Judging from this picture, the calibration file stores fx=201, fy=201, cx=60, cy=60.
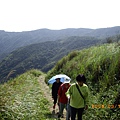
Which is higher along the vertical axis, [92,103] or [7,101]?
[7,101]

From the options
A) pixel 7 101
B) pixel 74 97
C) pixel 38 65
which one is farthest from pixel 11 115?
pixel 38 65

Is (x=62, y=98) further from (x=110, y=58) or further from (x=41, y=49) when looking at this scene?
(x=41, y=49)

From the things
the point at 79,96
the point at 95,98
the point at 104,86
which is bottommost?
the point at 95,98

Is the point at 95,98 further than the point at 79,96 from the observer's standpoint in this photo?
Yes

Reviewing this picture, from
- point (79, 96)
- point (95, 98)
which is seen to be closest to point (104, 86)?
point (95, 98)

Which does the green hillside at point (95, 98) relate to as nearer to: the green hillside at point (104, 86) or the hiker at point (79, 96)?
the green hillside at point (104, 86)

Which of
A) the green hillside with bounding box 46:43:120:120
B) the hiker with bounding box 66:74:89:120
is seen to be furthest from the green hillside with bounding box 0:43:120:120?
the hiker with bounding box 66:74:89:120

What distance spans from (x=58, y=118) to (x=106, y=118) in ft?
7.61

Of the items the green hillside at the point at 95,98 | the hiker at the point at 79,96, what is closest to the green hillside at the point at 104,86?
the green hillside at the point at 95,98

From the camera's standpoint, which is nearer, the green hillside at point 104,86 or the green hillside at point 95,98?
the green hillside at point 95,98

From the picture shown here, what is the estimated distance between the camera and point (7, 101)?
6438 mm

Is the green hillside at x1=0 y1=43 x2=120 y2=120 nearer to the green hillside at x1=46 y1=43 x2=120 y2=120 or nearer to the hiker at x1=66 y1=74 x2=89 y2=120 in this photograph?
the green hillside at x1=46 y1=43 x2=120 y2=120

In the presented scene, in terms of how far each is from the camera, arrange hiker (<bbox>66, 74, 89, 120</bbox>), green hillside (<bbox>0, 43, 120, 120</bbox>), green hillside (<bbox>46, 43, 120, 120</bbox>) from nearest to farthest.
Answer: hiker (<bbox>66, 74, 89, 120</bbox>) → green hillside (<bbox>0, 43, 120, 120</bbox>) → green hillside (<bbox>46, 43, 120, 120</bbox>)

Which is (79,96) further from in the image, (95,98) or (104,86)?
(104,86)
